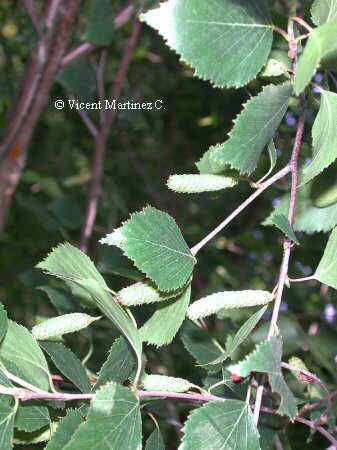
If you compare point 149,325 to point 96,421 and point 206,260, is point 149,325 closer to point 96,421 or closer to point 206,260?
point 96,421

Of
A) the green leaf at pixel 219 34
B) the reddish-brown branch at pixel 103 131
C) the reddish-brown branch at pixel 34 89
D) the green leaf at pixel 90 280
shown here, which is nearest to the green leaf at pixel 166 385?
the green leaf at pixel 90 280

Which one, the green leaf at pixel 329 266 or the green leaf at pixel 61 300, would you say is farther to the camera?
the green leaf at pixel 61 300

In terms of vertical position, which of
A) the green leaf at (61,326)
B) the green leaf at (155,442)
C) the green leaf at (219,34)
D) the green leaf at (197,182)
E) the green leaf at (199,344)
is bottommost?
the green leaf at (155,442)

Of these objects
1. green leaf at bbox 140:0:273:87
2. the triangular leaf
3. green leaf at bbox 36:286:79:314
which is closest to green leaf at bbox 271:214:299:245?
the triangular leaf

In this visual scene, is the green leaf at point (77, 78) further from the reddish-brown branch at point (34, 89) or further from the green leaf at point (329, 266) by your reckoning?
the green leaf at point (329, 266)

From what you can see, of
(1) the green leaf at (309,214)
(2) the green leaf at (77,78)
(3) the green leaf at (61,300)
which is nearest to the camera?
(1) the green leaf at (309,214)

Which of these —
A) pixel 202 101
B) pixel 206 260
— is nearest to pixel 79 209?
pixel 206 260
